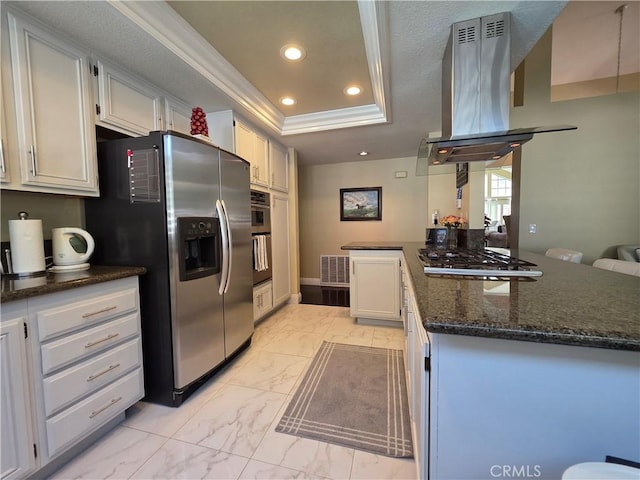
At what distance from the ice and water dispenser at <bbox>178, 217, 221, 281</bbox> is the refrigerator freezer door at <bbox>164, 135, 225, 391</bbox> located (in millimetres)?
31

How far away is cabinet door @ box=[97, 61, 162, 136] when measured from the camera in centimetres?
165

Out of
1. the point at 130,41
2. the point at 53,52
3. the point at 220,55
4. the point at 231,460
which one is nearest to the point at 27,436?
the point at 231,460

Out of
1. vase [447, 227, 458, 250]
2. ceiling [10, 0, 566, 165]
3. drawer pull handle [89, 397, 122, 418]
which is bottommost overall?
drawer pull handle [89, 397, 122, 418]

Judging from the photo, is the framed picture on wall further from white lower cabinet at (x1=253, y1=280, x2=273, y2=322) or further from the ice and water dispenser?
the ice and water dispenser

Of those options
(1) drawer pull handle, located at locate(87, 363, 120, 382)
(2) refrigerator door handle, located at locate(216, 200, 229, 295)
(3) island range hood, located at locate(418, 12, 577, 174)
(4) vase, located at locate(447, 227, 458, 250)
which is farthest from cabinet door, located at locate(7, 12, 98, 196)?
(4) vase, located at locate(447, 227, 458, 250)

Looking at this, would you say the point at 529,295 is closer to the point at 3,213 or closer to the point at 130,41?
the point at 130,41

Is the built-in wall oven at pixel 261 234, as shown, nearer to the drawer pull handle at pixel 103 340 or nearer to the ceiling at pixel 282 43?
the ceiling at pixel 282 43

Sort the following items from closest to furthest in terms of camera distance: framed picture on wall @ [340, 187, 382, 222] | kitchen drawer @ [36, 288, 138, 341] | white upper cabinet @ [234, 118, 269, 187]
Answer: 1. kitchen drawer @ [36, 288, 138, 341]
2. white upper cabinet @ [234, 118, 269, 187]
3. framed picture on wall @ [340, 187, 382, 222]

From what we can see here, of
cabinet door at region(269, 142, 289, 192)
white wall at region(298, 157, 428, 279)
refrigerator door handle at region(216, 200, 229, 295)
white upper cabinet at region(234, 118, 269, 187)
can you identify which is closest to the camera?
refrigerator door handle at region(216, 200, 229, 295)

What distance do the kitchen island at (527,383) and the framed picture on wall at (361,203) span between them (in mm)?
3888

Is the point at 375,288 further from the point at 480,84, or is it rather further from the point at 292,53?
the point at 292,53

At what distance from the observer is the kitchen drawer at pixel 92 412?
3.87ft

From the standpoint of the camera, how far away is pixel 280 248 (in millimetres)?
3436

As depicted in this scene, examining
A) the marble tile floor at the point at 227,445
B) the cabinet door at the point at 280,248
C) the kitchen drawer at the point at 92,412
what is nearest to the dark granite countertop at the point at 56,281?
the kitchen drawer at the point at 92,412
